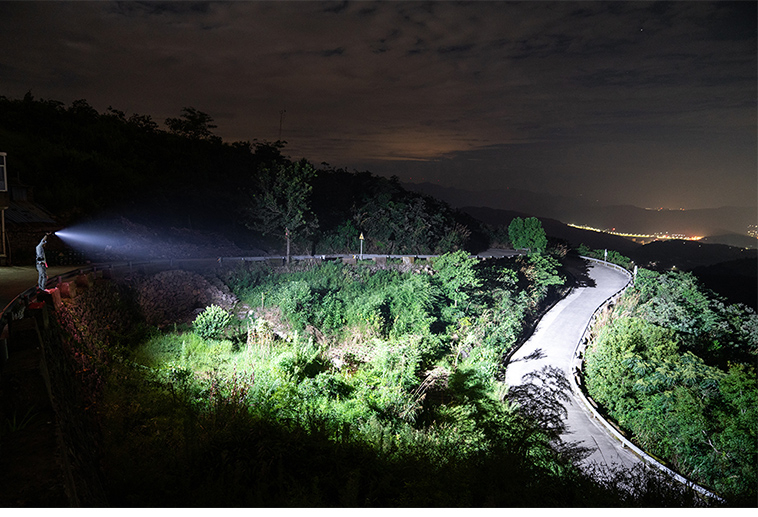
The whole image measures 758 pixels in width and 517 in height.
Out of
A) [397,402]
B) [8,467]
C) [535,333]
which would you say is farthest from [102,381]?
[535,333]

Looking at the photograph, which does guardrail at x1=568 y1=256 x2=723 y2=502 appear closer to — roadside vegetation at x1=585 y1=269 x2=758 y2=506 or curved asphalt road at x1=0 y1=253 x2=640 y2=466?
curved asphalt road at x1=0 y1=253 x2=640 y2=466

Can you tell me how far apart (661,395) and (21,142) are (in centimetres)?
3662

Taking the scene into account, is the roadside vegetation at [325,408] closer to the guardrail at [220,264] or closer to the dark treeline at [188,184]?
the guardrail at [220,264]

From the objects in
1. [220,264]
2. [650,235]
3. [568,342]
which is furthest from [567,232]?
[220,264]

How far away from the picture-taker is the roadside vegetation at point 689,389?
30.6ft

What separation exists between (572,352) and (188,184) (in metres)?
24.8

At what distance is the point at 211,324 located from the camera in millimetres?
11352

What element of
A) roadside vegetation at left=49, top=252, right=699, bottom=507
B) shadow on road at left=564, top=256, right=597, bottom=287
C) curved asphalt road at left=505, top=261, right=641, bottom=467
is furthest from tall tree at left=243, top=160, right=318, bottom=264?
shadow on road at left=564, top=256, right=597, bottom=287

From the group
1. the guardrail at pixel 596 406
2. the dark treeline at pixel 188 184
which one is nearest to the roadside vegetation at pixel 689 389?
the guardrail at pixel 596 406

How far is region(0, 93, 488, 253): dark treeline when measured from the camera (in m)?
21.6

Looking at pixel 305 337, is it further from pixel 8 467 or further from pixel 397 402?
pixel 8 467

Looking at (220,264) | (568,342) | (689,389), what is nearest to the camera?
(689,389)

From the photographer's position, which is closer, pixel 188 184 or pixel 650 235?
pixel 188 184

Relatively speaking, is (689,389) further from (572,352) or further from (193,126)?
(193,126)
